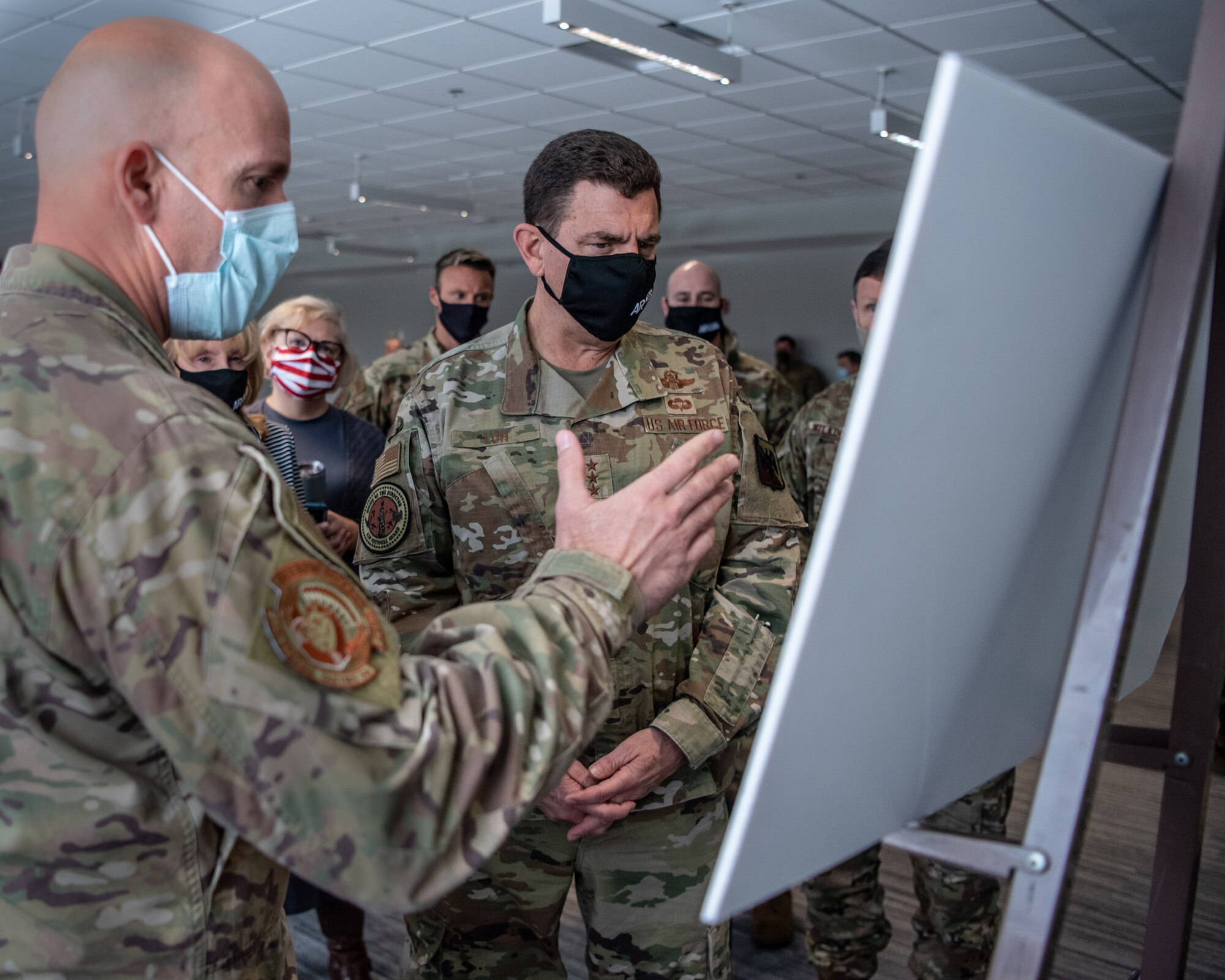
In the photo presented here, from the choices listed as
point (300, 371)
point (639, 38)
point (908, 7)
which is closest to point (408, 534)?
point (300, 371)

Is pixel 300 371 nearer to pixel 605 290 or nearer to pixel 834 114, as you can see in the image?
pixel 605 290

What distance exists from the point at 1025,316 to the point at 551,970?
1.39 m

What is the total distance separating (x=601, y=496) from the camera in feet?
5.34

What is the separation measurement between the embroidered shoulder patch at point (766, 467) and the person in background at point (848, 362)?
8.74 metres

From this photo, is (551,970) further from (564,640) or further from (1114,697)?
(1114,697)

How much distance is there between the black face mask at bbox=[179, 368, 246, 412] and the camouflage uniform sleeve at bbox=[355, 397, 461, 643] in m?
0.64

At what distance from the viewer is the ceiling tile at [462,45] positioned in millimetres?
5613

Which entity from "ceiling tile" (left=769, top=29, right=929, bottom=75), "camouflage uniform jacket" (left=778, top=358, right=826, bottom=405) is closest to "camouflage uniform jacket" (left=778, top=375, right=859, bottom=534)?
"ceiling tile" (left=769, top=29, right=929, bottom=75)

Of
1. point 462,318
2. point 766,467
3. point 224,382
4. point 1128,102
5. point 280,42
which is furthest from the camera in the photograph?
point 1128,102

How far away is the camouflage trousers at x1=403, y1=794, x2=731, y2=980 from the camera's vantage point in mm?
1576

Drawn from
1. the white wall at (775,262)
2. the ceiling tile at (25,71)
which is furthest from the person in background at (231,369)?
the white wall at (775,262)

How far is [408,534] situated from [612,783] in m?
0.51

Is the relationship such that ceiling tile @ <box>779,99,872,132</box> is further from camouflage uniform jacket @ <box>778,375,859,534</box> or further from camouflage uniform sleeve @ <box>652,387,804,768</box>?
camouflage uniform sleeve @ <box>652,387,804,768</box>

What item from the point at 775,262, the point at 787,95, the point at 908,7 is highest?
the point at 908,7
